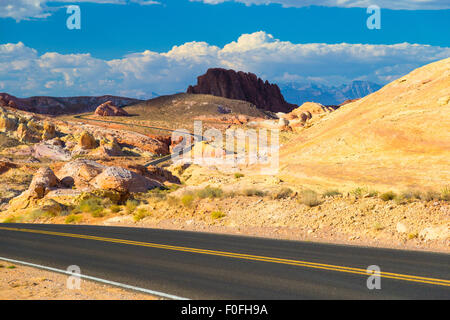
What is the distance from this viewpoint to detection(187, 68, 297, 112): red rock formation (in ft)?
579

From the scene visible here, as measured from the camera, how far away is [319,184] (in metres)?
25.7

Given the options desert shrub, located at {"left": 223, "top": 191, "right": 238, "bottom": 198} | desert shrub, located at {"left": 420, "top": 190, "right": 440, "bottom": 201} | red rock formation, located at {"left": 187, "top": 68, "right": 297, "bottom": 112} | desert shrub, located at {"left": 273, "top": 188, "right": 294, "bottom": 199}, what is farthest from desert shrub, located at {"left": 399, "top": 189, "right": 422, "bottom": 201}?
red rock formation, located at {"left": 187, "top": 68, "right": 297, "bottom": 112}

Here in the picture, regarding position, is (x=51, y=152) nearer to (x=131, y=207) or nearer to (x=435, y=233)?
(x=131, y=207)

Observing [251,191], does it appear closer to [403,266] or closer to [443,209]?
[443,209]

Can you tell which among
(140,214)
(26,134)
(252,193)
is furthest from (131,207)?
(26,134)

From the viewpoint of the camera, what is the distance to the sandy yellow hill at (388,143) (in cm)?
2459

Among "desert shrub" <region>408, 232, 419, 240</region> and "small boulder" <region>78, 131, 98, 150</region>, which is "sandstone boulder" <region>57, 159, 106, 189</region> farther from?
"small boulder" <region>78, 131, 98, 150</region>

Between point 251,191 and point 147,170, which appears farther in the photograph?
point 147,170

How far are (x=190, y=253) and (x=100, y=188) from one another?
69.1 ft

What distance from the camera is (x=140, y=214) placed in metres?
21.9

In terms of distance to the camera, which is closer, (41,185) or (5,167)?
(41,185)

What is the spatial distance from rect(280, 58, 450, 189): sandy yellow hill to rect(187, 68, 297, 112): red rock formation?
140m

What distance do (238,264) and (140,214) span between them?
12.9 metres
